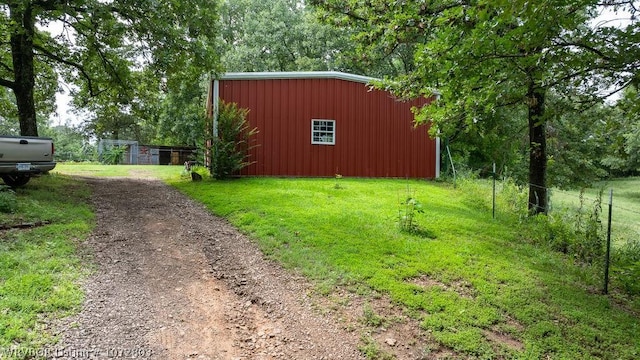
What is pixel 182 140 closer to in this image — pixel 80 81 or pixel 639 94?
pixel 80 81

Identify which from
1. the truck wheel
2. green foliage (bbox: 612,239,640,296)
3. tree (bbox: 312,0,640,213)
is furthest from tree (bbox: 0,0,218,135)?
green foliage (bbox: 612,239,640,296)

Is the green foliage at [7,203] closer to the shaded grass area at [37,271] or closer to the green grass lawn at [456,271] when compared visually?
the shaded grass area at [37,271]

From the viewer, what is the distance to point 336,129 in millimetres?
12648

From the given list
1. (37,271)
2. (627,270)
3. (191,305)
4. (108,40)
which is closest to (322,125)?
(108,40)

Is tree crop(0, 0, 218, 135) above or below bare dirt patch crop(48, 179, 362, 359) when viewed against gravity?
above

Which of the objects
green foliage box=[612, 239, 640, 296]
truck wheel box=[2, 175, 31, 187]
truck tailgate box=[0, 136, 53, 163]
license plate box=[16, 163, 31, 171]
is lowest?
green foliage box=[612, 239, 640, 296]

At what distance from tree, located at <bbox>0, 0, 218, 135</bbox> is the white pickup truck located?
2673mm

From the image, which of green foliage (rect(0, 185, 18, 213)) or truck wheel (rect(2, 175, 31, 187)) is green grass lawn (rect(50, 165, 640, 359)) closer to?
green foliage (rect(0, 185, 18, 213))

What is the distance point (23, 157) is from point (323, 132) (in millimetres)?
7981

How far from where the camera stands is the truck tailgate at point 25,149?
699cm

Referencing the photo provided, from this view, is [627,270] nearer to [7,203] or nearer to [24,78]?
[7,203]

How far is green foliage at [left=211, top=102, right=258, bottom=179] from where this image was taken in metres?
10.5

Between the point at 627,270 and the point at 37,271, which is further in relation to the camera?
the point at 627,270

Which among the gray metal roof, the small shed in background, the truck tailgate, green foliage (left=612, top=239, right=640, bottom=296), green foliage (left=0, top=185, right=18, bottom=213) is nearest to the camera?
green foliage (left=612, top=239, right=640, bottom=296)
